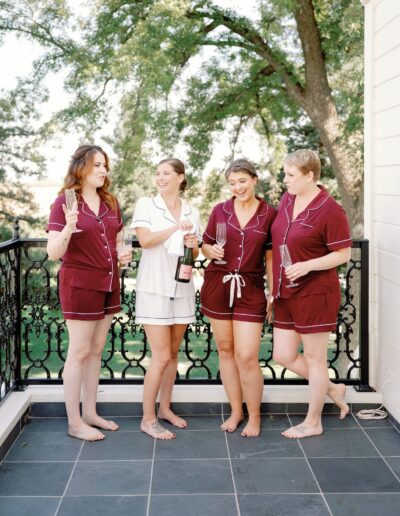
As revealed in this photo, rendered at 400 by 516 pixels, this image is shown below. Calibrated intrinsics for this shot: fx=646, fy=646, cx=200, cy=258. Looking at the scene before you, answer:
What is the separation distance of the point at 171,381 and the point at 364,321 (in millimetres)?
1334

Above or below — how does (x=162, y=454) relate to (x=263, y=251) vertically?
below

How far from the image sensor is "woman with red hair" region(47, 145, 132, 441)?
3.39 metres

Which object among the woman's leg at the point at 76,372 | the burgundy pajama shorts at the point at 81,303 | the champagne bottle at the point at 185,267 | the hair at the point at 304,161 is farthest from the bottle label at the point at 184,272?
the hair at the point at 304,161

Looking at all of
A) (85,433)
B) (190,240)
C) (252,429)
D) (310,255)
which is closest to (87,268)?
(190,240)

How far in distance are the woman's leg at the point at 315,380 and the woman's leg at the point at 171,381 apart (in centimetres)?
66

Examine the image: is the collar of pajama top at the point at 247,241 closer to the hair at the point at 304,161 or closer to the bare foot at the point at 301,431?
the hair at the point at 304,161

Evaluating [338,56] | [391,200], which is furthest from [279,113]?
[391,200]

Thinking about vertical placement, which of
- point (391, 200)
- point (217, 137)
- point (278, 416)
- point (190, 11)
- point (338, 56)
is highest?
point (190, 11)

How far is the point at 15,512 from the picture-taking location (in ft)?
8.97

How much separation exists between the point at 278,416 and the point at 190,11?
8.75m

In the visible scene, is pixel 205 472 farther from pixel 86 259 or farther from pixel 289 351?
pixel 86 259

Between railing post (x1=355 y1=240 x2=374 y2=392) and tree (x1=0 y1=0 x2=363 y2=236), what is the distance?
567 cm

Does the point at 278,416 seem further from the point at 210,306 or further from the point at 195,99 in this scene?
the point at 195,99

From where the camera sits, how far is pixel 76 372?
3514mm
